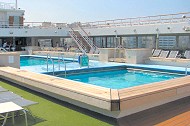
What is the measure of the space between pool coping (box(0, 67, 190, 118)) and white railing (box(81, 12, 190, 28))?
11.4 meters

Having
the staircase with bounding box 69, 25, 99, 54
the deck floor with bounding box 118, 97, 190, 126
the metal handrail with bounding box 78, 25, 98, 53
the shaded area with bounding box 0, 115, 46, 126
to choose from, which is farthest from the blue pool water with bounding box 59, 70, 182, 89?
the metal handrail with bounding box 78, 25, 98, 53

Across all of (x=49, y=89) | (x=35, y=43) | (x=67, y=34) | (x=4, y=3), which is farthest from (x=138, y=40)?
(x=49, y=89)

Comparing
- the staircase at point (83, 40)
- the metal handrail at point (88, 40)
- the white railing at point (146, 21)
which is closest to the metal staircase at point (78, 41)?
the staircase at point (83, 40)

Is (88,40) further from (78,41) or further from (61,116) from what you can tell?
(61,116)

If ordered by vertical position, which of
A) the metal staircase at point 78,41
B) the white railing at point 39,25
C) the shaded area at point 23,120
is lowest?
the shaded area at point 23,120

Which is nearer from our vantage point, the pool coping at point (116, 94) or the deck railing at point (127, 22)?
the pool coping at point (116, 94)

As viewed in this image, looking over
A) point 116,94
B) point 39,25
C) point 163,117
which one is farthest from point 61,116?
point 39,25

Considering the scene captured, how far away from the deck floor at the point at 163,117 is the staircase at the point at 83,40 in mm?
14658

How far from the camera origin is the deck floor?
13.0 ft

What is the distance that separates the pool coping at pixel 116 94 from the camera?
4.00 meters

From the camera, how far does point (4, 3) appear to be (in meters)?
26.0

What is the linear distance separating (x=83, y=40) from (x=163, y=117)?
59.5 ft

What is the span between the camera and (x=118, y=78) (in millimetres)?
10094

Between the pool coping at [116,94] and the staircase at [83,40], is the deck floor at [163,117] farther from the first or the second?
the staircase at [83,40]
